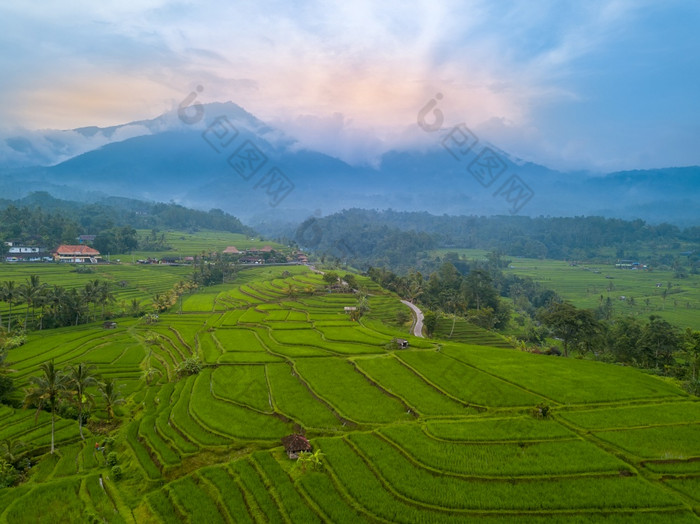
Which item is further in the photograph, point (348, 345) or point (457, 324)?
point (457, 324)

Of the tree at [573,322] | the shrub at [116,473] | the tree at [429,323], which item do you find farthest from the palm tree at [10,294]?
the tree at [573,322]

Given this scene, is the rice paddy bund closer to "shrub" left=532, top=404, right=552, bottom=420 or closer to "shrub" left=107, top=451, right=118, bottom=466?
"shrub" left=532, top=404, right=552, bottom=420

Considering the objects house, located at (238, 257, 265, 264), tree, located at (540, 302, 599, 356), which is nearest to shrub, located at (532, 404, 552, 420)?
tree, located at (540, 302, 599, 356)

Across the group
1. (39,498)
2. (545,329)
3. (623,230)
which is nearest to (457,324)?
(545,329)

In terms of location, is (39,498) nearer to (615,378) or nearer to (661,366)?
(615,378)

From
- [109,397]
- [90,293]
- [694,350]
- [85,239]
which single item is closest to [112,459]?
[109,397]

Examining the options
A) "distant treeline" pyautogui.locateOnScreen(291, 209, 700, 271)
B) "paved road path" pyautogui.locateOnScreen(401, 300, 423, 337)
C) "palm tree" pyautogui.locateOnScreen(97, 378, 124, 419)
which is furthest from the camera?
"distant treeline" pyautogui.locateOnScreen(291, 209, 700, 271)

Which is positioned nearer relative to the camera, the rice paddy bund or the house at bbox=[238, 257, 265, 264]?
the rice paddy bund

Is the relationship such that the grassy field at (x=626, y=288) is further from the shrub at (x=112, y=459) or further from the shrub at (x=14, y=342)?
the shrub at (x=14, y=342)

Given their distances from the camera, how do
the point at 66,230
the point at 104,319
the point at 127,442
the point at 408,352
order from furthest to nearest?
1. the point at 66,230
2. the point at 104,319
3. the point at 408,352
4. the point at 127,442
